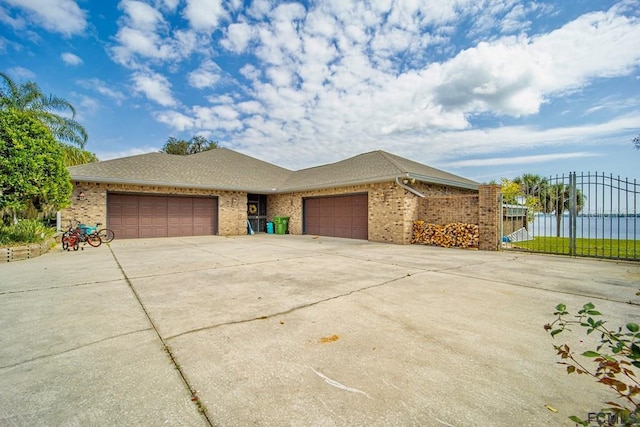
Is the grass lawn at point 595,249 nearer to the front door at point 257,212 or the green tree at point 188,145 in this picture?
the front door at point 257,212

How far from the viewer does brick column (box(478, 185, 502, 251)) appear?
30.8 ft

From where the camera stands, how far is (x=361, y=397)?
1.90 m

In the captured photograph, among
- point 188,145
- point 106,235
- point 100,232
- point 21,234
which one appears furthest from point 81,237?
point 188,145

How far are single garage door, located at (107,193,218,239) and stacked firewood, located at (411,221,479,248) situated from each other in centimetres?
1069

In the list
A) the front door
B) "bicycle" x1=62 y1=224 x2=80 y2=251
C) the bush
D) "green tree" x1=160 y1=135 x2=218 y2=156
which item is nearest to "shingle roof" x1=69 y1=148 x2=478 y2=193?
the front door

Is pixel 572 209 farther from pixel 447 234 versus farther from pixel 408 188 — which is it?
pixel 408 188

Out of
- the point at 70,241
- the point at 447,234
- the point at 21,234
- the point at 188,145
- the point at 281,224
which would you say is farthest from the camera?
the point at 188,145

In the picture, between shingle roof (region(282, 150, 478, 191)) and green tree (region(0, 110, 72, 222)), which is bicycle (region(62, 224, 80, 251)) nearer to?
green tree (region(0, 110, 72, 222))

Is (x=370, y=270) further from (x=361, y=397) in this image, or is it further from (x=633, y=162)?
(x=633, y=162)

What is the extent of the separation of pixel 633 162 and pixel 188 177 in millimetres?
17696

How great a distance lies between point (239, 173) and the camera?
17.4m

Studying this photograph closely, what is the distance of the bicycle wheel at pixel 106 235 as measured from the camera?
11758mm

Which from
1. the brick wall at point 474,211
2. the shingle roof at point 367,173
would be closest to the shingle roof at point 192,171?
the shingle roof at point 367,173

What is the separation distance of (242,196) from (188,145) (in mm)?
22520
